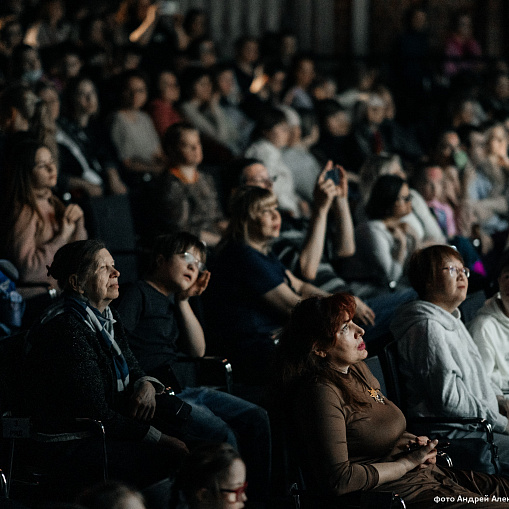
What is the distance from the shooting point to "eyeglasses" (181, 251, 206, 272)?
308cm

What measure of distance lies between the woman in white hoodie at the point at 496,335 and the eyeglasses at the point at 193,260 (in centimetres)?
113

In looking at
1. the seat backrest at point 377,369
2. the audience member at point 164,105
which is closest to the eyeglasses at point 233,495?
the seat backrest at point 377,369

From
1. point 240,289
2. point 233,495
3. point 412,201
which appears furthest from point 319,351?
point 412,201

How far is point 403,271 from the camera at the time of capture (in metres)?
4.42

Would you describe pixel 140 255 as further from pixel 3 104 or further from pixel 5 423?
pixel 5 423

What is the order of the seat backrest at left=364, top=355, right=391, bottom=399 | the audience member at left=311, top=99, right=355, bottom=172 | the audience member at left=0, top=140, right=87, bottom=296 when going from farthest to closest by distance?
1. the audience member at left=311, top=99, right=355, bottom=172
2. the audience member at left=0, top=140, right=87, bottom=296
3. the seat backrest at left=364, top=355, right=391, bottom=399

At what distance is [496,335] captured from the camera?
3.27m

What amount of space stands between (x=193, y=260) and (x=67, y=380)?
32.9 inches

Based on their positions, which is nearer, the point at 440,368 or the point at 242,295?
the point at 440,368

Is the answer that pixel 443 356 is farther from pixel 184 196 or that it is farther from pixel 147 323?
pixel 184 196

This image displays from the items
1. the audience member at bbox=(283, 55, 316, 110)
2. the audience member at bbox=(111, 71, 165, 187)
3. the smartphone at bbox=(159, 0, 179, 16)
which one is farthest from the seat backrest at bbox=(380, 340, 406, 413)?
the smartphone at bbox=(159, 0, 179, 16)

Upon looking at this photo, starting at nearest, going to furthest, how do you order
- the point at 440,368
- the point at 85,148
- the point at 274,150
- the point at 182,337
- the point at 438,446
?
the point at 438,446, the point at 440,368, the point at 182,337, the point at 85,148, the point at 274,150

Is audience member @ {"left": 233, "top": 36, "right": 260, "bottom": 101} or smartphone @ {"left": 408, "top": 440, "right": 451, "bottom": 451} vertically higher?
audience member @ {"left": 233, "top": 36, "right": 260, "bottom": 101}

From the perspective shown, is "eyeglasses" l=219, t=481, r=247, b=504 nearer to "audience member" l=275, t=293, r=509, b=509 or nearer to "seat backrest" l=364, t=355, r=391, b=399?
"audience member" l=275, t=293, r=509, b=509
